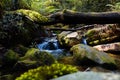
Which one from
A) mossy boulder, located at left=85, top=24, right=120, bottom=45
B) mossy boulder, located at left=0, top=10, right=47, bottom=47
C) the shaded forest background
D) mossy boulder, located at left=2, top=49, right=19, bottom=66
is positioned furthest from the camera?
the shaded forest background

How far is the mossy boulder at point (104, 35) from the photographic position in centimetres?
1052

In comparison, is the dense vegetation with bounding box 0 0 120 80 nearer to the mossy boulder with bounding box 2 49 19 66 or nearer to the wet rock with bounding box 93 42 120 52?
the mossy boulder with bounding box 2 49 19 66

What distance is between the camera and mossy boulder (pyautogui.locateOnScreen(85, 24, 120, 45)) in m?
10.5

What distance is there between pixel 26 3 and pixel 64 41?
130 inches

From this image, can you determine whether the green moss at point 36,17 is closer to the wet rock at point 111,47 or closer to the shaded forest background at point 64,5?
the shaded forest background at point 64,5

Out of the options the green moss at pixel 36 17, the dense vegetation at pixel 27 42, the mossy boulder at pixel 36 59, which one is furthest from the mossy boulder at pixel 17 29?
the mossy boulder at pixel 36 59

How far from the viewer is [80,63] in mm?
7730

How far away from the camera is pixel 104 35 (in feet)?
34.9

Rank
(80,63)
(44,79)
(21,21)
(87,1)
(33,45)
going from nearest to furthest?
1. (44,79)
2. (80,63)
3. (21,21)
4. (33,45)
5. (87,1)

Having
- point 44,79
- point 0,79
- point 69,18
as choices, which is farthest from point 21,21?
point 44,79

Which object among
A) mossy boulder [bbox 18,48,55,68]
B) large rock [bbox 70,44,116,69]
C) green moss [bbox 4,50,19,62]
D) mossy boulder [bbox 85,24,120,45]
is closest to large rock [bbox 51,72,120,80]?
mossy boulder [bbox 18,48,55,68]

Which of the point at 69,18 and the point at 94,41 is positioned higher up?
the point at 69,18

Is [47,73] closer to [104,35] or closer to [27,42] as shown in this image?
[27,42]

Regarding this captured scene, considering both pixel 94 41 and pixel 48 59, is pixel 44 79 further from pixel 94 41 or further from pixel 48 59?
pixel 94 41
